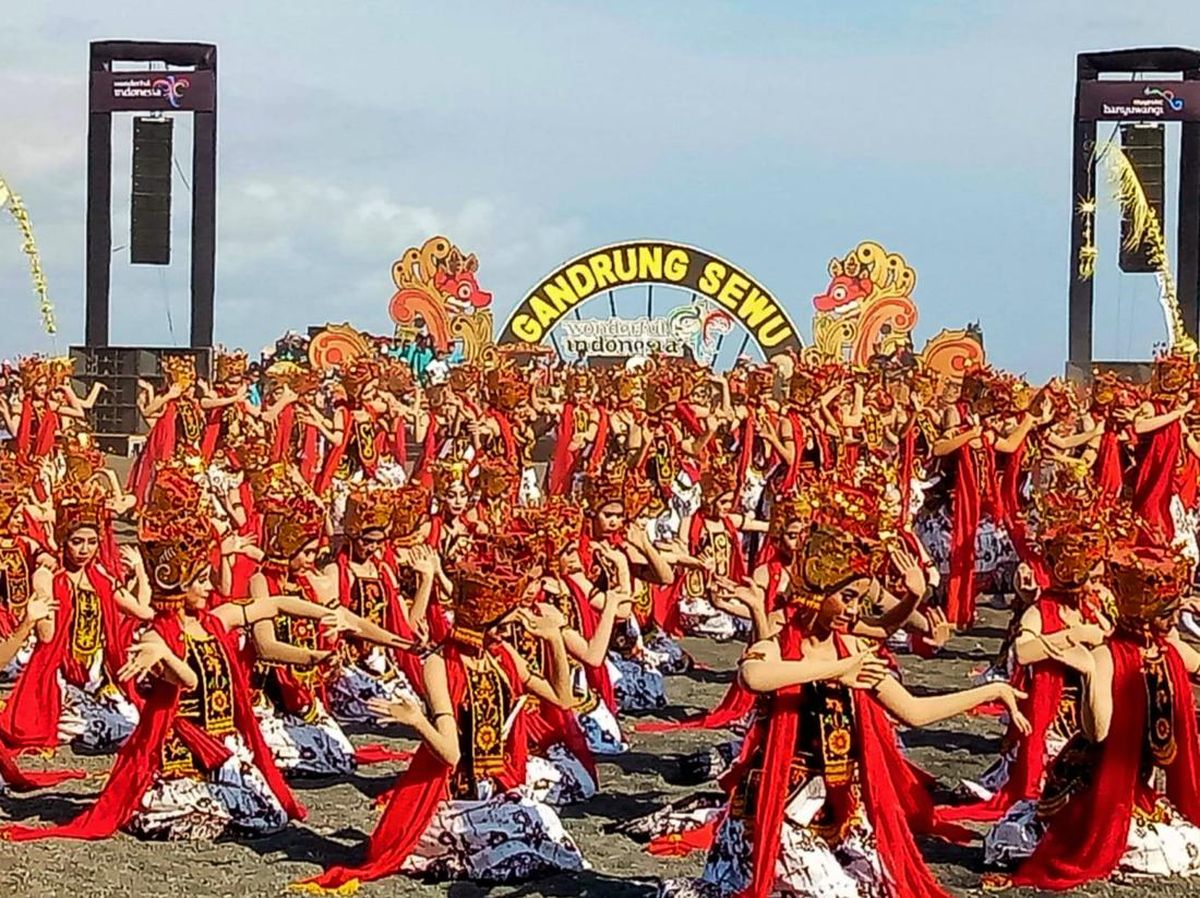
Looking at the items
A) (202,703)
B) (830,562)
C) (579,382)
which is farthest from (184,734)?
(579,382)

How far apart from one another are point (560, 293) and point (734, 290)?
6.27 feet

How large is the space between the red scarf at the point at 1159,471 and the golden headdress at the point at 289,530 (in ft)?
16.7

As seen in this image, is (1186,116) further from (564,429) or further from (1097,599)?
(1097,599)

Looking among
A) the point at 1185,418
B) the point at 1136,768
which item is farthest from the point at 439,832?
the point at 1185,418

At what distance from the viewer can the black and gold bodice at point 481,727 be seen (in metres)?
5.32

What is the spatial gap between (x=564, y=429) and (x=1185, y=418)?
4300 millimetres

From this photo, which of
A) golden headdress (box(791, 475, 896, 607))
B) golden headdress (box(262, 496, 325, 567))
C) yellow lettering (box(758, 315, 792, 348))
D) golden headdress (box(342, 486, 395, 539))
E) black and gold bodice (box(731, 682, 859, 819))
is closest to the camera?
golden headdress (box(791, 475, 896, 607))

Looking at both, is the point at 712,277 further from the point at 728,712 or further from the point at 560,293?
the point at 728,712

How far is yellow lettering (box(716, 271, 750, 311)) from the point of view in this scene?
70.1 ft

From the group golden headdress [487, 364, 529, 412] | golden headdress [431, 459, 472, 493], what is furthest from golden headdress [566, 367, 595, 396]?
golden headdress [431, 459, 472, 493]

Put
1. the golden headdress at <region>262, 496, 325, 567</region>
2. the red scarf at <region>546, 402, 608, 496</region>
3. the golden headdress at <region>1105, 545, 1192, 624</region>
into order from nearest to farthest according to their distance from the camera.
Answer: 1. the golden headdress at <region>1105, 545, 1192, 624</region>
2. the golden headdress at <region>262, 496, 325, 567</region>
3. the red scarf at <region>546, 402, 608, 496</region>

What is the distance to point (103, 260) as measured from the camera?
20438 mm

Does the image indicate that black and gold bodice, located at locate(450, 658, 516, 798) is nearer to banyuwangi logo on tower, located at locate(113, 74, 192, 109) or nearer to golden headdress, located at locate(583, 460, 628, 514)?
golden headdress, located at locate(583, 460, 628, 514)

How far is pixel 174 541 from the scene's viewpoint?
5.82m
